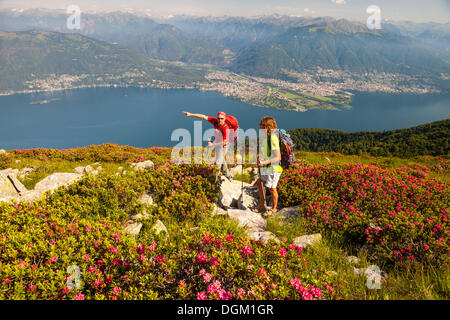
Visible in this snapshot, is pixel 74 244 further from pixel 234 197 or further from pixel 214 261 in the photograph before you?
pixel 234 197

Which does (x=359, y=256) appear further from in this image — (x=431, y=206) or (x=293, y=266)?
(x=431, y=206)

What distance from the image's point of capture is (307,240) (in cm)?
545

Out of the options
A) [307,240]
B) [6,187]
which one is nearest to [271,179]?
[307,240]

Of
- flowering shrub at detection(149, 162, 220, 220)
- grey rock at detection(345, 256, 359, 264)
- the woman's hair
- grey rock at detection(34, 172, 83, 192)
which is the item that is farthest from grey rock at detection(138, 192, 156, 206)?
grey rock at detection(345, 256, 359, 264)

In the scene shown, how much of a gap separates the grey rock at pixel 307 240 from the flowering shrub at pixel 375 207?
0.54 m

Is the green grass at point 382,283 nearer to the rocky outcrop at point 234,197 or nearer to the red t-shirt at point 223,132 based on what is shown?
the rocky outcrop at point 234,197

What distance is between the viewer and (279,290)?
314 cm

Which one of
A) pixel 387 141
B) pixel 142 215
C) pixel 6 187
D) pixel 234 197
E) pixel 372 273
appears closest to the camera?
pixel 372 273

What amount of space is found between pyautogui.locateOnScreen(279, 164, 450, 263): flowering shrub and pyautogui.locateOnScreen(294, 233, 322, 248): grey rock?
1.76 ft

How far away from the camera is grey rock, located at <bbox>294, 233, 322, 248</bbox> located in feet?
17.3

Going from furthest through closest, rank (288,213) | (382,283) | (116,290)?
(288,213) → (382,283) → (116,290)

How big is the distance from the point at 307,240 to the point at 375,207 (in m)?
3.07

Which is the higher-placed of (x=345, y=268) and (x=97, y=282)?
(x=97, y=282)
